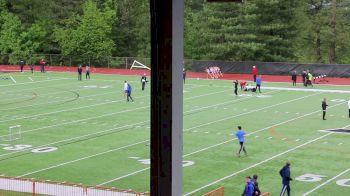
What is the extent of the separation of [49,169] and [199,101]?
1767cm

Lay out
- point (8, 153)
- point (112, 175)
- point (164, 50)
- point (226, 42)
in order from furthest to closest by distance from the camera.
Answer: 1. point (226, 42)
2. point (8, 153)
3. point (112, 175)
4. point (164, 50)

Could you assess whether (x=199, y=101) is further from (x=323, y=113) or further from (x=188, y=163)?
(x=188, y=163)

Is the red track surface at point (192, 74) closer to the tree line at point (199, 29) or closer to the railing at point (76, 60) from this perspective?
the railing at point (76, 60)

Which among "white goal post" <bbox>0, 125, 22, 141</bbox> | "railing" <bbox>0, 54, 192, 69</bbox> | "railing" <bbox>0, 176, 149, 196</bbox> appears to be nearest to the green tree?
"railing" <bbox>0, 54, 192, 69</bbox>

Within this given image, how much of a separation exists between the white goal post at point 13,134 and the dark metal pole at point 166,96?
696 inches

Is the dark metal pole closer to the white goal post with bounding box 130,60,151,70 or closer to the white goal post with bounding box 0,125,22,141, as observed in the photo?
the white goal post with bounding box 0,125,22,141

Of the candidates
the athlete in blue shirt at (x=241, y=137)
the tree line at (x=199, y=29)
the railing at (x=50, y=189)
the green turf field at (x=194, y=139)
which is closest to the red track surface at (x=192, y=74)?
the tree line at (x=199, y=29)

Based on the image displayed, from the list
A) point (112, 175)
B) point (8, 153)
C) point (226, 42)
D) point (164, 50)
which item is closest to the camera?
point (164, 50)

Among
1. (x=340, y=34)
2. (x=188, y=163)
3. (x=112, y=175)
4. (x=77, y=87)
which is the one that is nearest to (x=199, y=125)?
(x=188, y=163)

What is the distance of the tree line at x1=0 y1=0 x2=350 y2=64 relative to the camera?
204 feet

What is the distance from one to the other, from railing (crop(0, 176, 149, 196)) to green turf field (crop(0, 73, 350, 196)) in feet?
4.28

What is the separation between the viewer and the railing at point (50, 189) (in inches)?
642

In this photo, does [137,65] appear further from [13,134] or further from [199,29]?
[13,134]

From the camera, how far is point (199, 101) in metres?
36.9
